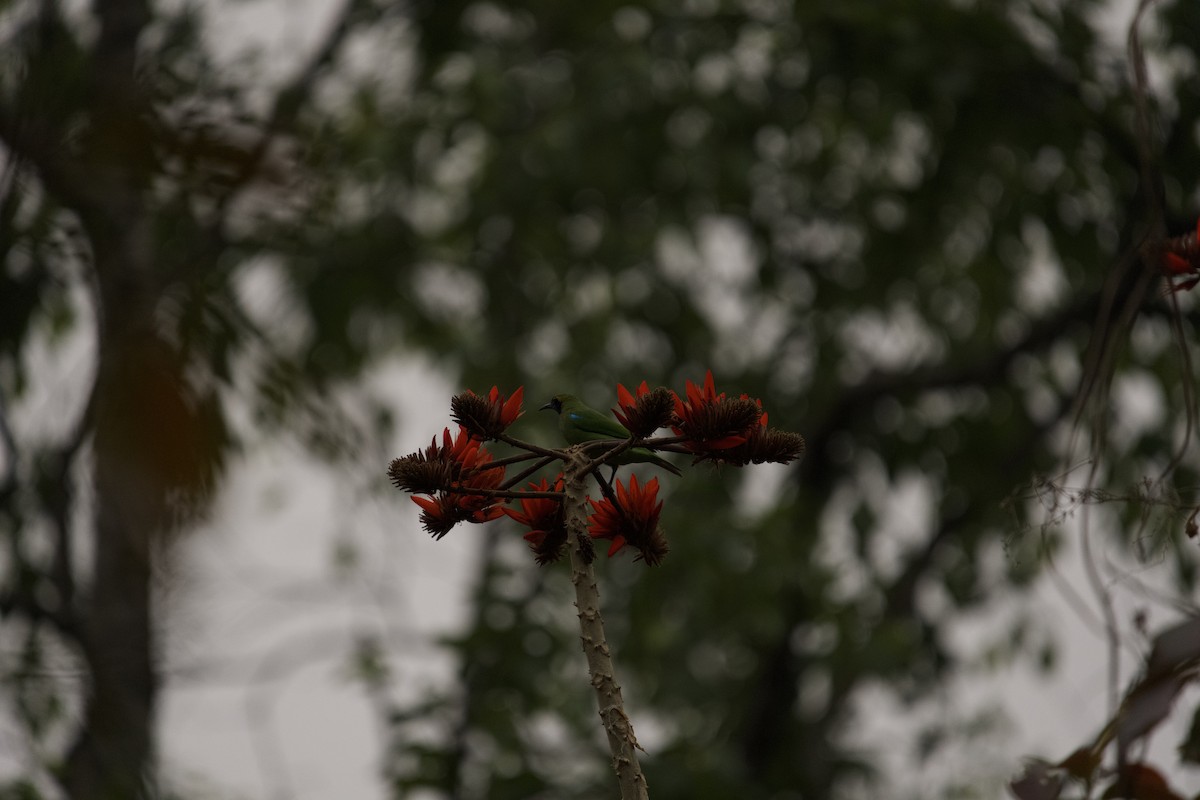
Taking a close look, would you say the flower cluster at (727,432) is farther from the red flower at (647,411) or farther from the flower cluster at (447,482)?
the flower cluster at (447,482)

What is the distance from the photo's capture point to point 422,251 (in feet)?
21.8

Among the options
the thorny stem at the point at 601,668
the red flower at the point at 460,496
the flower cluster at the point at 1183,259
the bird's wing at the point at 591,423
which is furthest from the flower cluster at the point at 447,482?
the flower cluster at the point at 1183,259

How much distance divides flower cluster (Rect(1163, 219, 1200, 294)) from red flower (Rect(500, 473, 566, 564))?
2.66ft

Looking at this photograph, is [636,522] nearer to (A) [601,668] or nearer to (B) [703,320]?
(A) [601,668]

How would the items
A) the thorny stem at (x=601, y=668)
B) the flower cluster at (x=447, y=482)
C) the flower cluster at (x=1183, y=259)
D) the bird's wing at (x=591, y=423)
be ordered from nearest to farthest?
the thorny stem at (x=601, y=668), the flower cluster at (x=447, y=482), the flower cluster at (x=1183, y=259), the bird's wing at (x=591, y=423)

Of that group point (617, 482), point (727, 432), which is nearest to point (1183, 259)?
point (727, 432)

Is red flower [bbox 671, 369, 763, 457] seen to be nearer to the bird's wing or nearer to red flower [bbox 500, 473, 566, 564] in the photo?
red flower [bbox 500, 473, 566, 564]

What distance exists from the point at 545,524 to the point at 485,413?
14cm

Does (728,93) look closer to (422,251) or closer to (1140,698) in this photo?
(422,251)

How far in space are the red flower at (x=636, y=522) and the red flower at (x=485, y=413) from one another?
0.14 metres

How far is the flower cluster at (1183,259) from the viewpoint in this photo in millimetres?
1563

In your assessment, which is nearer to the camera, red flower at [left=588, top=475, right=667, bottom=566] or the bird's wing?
red flower at [left=588, top=475, right=667, bottom=566]

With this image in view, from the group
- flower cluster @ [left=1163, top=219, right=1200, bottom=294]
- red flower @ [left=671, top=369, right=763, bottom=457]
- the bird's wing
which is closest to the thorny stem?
red flower @ [left=671, top=369, right=763, bottom=457]

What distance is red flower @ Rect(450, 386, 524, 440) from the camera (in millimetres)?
1356
